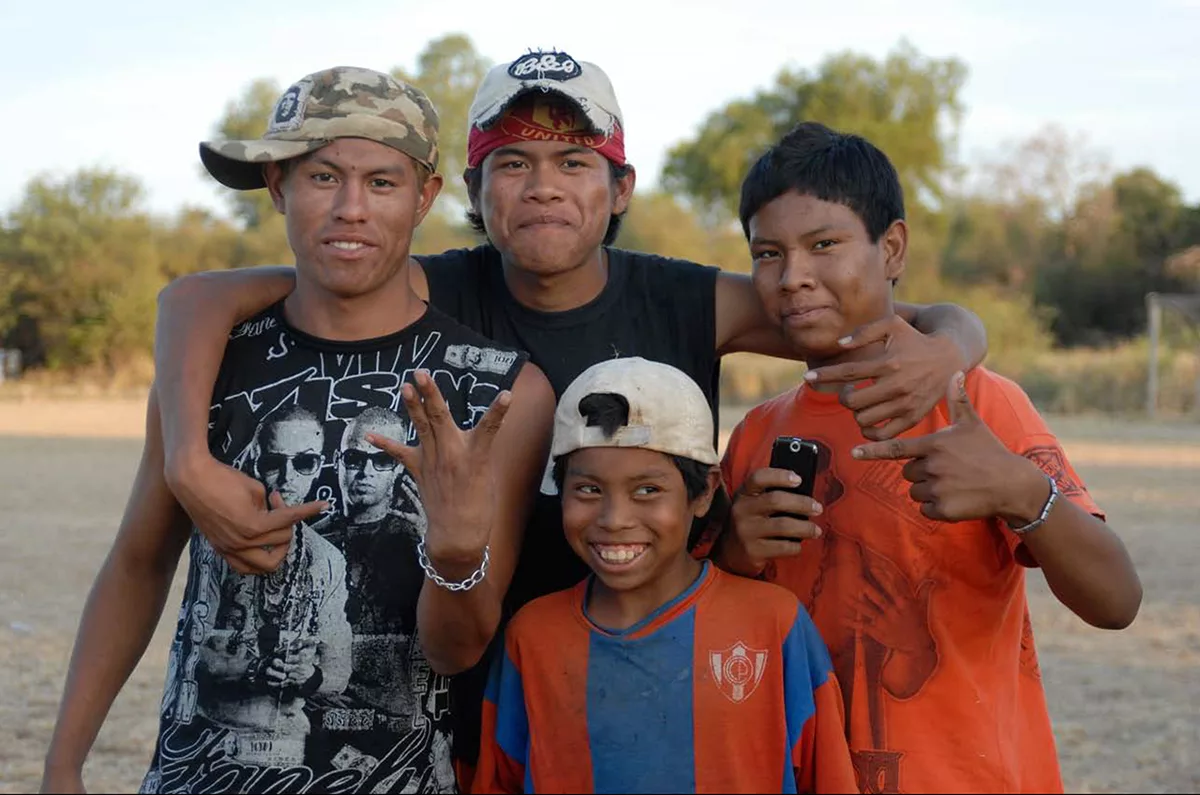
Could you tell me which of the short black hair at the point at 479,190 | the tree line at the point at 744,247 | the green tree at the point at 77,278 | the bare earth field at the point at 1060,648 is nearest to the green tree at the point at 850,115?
the tree line at the point at 744,247

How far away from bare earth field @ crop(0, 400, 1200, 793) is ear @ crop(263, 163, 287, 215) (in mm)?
3855

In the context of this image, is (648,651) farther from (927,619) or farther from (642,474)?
(927,619)

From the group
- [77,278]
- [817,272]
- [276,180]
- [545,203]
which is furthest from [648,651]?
[77,278]

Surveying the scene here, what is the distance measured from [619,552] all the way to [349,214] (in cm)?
84

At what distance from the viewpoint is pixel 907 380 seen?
8.41ft

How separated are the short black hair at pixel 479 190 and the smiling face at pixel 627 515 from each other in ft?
2.39

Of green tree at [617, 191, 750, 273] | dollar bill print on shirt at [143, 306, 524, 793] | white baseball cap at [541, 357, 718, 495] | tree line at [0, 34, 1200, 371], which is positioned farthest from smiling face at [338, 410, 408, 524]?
green tree at [617, 191, 750, 273]

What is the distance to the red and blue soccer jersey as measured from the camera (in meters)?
2.52

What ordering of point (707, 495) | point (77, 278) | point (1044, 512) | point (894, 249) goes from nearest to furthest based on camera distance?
point (1044, 512), point (707, 495), point (894, 249), point (77, 278)

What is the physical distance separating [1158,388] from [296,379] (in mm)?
30397

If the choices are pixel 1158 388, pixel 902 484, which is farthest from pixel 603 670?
pixel 1158 388

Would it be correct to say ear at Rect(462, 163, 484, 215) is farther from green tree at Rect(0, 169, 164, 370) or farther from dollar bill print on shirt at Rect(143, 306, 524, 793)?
green tree at Rect(0, 169, 164, 370)

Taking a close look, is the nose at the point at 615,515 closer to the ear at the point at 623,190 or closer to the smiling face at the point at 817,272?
the smiling face at the point at 817,272

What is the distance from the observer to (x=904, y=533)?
2746 mm
